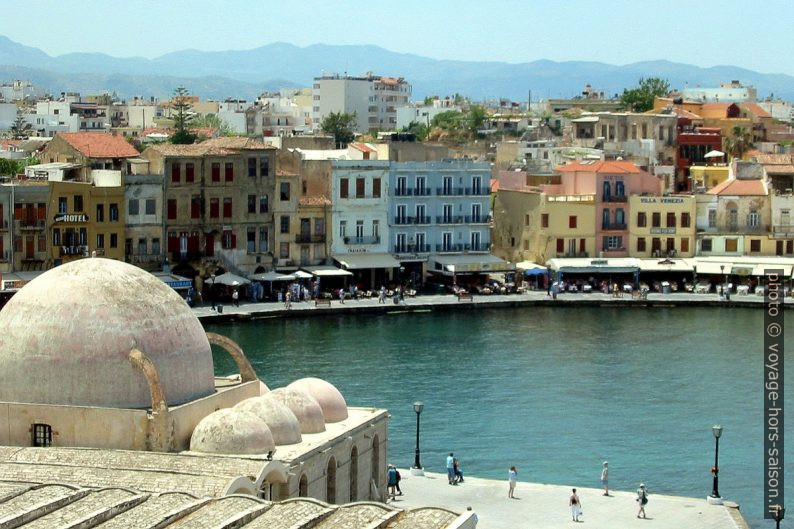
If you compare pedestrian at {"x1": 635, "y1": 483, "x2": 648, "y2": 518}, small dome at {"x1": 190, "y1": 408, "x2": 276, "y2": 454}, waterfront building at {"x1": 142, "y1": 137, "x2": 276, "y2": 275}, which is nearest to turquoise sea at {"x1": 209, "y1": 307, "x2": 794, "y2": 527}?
pedestrian at {"x1": 635, "y1": 483, "x2": 648, "y2": 518}

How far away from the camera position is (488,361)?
64.9 meters

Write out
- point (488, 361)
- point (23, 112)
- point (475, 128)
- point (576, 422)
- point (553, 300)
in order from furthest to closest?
point (23, 112), point (475, 128), point (553, 300), point (488, 361), point (576, 422)

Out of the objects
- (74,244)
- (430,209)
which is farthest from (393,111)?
(74,244)

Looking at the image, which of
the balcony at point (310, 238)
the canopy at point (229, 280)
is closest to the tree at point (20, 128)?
the balcony at point (310, 238)

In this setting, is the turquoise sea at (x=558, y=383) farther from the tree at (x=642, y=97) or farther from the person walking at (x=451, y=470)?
the tree at (x=642, y=97)

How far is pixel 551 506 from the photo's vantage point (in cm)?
4100

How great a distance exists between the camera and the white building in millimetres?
168625

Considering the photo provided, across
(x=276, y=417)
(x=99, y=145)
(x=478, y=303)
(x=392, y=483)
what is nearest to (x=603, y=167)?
(x=478, y=303)

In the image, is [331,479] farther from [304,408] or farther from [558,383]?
[558,383]

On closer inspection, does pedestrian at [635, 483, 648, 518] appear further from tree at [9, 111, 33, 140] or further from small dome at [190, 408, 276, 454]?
tree at [9, 111, 33, 140]

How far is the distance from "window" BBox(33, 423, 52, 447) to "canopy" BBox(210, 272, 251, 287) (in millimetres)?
41377

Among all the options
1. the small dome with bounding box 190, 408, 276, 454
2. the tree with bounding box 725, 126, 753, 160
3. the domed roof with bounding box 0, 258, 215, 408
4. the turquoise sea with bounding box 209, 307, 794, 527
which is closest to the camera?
the small dome with bounding box 190, 408, 276, 454

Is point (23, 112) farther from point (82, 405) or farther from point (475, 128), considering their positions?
point (82, 405)

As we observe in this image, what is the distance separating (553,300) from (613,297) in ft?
10.7
